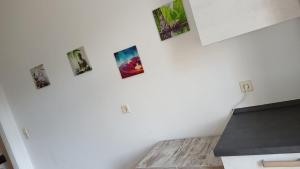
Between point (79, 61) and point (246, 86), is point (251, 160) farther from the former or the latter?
point (79, 61)

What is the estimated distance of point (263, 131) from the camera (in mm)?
1612

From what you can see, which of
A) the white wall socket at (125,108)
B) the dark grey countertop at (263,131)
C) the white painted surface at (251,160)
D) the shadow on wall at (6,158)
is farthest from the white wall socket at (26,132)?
the white painted surface at (251,160)

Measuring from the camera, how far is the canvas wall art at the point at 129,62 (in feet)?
7.87

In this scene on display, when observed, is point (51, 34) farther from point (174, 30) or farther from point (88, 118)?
point (174, 30)

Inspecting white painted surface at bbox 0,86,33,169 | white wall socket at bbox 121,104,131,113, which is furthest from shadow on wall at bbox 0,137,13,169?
white wall socket at bbox 121,104,131,113

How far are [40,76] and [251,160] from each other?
234cm

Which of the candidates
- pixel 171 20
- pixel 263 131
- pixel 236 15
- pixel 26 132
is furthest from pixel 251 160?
pixel 26 132

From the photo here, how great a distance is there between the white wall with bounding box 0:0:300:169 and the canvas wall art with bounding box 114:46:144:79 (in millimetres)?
51

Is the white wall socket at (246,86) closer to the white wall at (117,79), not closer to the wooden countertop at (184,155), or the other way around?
the white wall at (117,79)

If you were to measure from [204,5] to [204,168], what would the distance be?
0.99 metres

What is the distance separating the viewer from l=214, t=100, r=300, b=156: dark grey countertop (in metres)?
1.41

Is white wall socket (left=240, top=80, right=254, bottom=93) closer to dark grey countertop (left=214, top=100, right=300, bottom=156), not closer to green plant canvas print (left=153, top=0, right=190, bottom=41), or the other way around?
dark grey countertop (left=214, top=100, right=300, bottom=156)

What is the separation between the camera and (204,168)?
1.79m

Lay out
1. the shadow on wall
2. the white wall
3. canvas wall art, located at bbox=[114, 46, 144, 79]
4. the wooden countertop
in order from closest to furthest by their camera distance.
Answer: the wooden countertop, the white wall, canvas wall art, located at bbox=[114, 46, 144, 79], the shadow on wall
